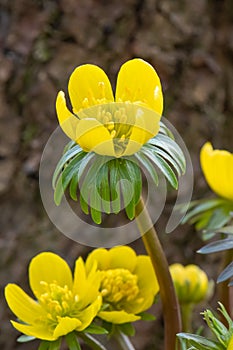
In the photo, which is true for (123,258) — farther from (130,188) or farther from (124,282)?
(130,188)

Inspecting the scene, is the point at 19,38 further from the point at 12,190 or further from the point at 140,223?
the point at 140,223

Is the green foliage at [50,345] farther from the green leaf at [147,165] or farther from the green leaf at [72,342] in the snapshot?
the green leaf at [147,165]

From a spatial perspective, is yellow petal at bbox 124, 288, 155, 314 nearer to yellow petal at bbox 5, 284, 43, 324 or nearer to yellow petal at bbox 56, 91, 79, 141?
yellow petal at bbox 5, 284, 43, 324

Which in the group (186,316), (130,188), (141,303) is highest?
(130,188)

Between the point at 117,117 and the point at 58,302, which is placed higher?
the point at 117,117

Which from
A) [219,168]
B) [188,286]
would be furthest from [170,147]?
[188,286]

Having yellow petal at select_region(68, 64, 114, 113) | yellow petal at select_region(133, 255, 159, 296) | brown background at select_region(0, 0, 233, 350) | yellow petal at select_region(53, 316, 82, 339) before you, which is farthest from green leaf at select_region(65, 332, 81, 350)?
brown background at select_region(0, 0, 233, 350)

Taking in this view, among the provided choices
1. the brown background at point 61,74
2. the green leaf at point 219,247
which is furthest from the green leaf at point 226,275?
the brown background at point 61,74

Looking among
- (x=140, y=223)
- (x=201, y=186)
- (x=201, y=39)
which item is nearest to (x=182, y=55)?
(x=201, y=39)
